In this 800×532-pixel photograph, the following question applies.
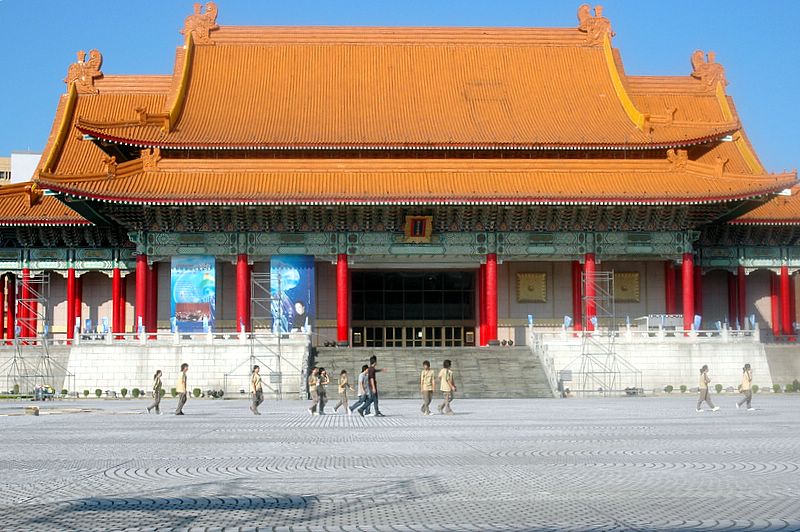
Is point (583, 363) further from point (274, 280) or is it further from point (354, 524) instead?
point (354, 524)

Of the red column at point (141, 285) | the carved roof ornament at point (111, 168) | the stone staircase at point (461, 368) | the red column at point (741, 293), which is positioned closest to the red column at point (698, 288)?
the red column at point (741, 293)

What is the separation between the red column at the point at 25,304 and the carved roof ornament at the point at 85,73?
11.9 m

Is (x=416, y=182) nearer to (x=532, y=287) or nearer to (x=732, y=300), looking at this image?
(x=532, y=287)

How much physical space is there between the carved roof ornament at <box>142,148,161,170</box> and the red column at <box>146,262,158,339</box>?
4.37 meters

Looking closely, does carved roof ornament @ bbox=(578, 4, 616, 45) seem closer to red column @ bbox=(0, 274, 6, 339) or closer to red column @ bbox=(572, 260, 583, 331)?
red column @ bbox=(572, 260, 583, 331)

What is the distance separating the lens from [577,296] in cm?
5244

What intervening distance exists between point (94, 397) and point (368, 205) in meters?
13.2

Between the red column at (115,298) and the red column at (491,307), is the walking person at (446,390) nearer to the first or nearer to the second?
the red column at (491,307)

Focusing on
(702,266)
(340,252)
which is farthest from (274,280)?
(702,266)

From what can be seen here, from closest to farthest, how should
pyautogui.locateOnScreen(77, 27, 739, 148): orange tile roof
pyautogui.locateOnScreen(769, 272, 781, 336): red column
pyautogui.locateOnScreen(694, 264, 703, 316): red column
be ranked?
pyautogui.locateOnScreen(77, 27, 739, 148): orange tile roof < pyautogui.locateOnScreen(694, 264, 703, 316): red column < pyautogui.locateOnScreen(769, 272, 781, 336): red column

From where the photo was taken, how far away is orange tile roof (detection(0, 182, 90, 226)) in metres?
51.7

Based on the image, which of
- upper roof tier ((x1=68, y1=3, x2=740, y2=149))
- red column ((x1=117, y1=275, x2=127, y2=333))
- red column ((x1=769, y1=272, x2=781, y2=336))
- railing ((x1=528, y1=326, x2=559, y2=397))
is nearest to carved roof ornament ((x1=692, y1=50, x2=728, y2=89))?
upper roof tier ((x1=68, y1=3, x2=740, y2=149))

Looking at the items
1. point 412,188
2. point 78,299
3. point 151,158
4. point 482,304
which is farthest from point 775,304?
point 78,299

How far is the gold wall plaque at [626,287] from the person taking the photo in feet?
176
